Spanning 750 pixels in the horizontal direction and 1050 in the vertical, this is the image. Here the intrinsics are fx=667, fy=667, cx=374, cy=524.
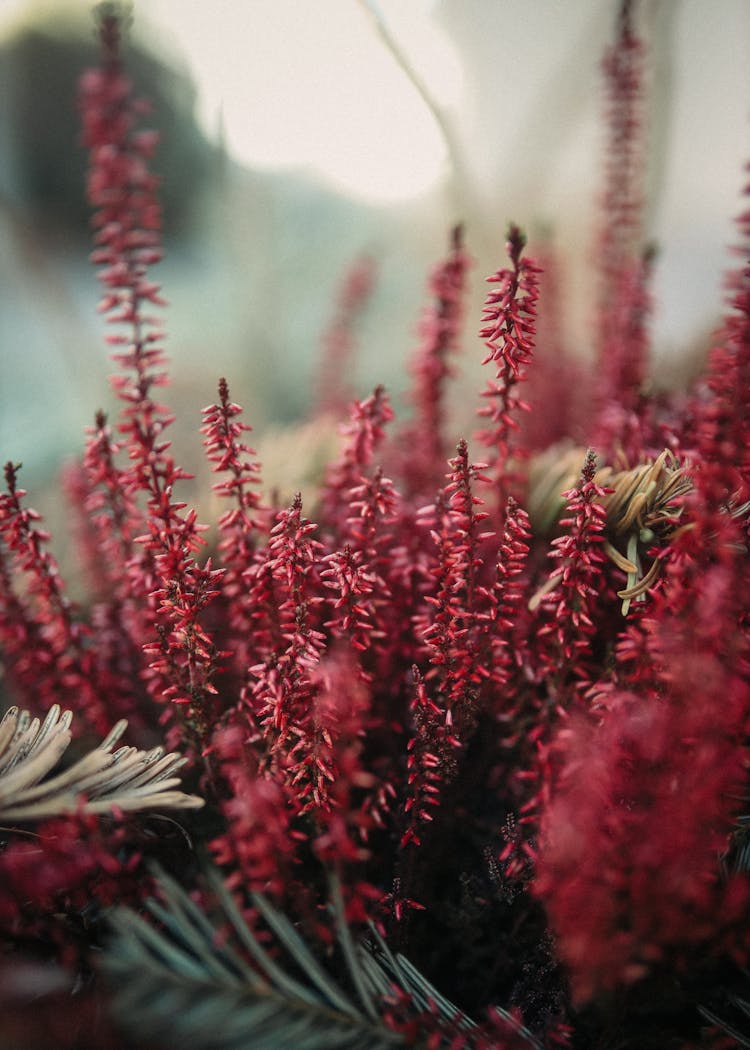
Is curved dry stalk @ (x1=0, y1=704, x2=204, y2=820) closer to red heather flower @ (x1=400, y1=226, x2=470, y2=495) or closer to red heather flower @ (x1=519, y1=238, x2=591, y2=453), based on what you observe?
red heather flower @ (x1=400, y1=226, x2=470, y2=495)

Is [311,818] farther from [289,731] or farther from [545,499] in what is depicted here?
[545,499]

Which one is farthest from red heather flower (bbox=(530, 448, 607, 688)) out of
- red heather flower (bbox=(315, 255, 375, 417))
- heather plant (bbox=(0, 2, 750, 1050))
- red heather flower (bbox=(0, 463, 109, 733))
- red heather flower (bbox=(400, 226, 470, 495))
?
red heather flower (bbox=(315, 255, 375, 417))

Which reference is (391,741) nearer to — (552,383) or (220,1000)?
(220,1000)

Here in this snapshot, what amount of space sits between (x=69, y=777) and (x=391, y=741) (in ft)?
1.05

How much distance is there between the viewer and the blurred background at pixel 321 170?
53.7 inches

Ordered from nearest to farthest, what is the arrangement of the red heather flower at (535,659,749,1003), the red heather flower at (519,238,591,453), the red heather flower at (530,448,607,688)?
1. the red heather flower at (535,659,749,1003)
2. the red heather flower at (530,448,607,688)
3. the red heather flower at (519,238,591,453)

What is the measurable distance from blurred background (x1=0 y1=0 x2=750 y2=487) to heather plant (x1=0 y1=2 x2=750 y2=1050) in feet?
2.25

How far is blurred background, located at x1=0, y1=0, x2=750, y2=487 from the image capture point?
53.7 inches

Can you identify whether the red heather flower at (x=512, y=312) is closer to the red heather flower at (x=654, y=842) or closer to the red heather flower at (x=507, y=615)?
the red heather flower at (x=507, y=615)

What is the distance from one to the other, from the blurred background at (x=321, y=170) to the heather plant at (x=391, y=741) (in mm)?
686

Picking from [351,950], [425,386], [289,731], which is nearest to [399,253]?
[425,386]

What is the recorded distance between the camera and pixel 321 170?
166cm

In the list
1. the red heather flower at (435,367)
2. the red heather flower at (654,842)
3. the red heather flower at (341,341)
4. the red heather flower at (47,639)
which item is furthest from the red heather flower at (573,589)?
the red heather flower at (341,341)

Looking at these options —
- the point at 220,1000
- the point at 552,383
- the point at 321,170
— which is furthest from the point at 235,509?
the point at 321,170
